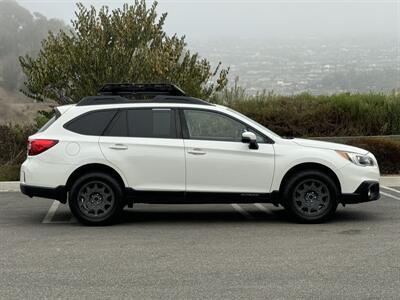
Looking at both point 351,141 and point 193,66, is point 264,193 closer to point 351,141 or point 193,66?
point 351,141

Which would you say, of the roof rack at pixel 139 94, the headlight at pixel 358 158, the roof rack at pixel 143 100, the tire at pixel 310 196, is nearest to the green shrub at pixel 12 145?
the roof rack at pixel 139 94

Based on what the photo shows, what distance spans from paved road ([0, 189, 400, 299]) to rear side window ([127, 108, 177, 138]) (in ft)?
4.08

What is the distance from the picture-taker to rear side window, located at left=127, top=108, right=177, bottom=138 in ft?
29.2

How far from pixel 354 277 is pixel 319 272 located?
0.34m

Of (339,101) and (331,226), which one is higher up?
(339,101)

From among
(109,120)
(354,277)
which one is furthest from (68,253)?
(354,277)

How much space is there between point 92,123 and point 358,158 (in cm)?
365

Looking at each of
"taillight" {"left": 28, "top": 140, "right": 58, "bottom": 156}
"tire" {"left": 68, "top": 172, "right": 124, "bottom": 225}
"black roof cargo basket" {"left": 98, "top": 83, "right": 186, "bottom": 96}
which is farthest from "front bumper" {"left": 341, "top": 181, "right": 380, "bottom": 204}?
"taillight" {"left": 28, "top": 140, "right": 58, "bottom": 156}

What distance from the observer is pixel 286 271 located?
6.36 m

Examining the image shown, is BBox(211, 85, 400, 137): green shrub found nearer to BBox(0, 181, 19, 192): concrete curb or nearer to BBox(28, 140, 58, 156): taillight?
BBox(0, 181, 19, 192): concrete curb

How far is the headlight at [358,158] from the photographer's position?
29.3 ft

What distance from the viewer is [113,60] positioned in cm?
1502

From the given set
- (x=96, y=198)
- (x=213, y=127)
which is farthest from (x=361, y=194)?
(x=96, y=198)

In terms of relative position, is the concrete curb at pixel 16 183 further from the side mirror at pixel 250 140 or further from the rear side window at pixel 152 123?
the side mirror at pixel 250 140
